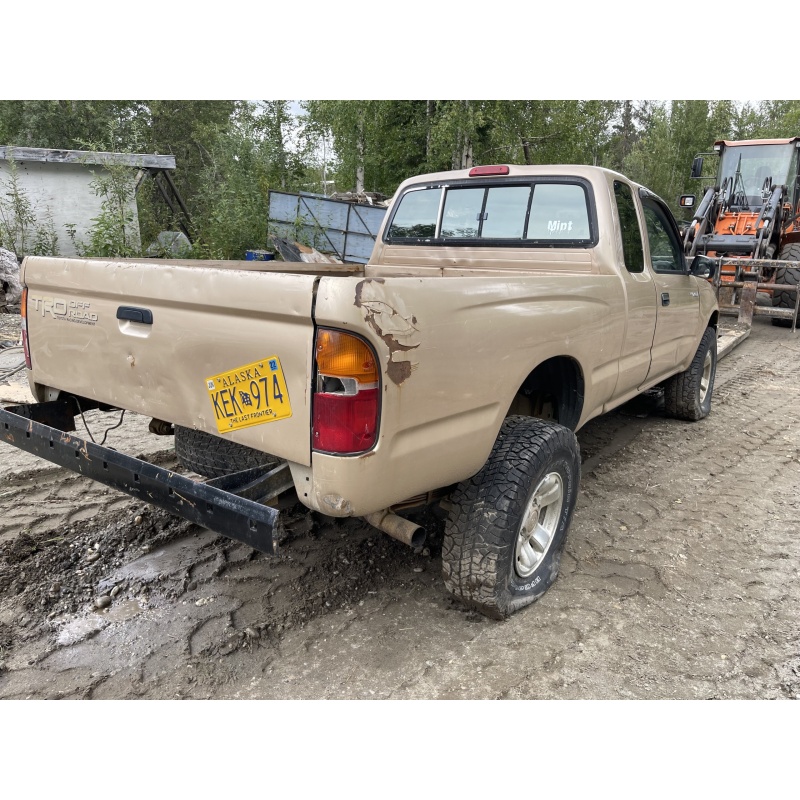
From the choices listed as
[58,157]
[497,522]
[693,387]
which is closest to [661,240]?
[693,387]

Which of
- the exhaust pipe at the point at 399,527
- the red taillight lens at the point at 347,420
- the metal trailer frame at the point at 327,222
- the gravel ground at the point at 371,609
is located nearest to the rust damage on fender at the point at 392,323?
the red taillight lens at the point at 347,420

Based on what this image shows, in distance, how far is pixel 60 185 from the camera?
1419cm

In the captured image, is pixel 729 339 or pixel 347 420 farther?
pixel 729 339

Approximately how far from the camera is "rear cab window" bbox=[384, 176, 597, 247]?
3713 millimetres

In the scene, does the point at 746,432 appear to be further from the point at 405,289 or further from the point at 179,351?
the point at 179,351

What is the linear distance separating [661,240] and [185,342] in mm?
3512

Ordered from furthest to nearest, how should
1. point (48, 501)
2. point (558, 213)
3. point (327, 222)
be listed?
1. point (327, 222)
2. point (558, 213)
3. point (48, 501)

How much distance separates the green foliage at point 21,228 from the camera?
1232 cm

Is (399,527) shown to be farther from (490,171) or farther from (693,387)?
(693,387)

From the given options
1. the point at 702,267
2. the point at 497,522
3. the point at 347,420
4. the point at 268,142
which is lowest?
the point at 497,522

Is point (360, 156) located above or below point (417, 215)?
above

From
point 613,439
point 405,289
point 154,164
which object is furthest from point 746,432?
point 154,164

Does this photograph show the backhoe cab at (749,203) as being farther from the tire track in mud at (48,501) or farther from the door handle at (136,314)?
the door handle at (136,314)

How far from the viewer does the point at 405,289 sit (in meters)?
2.00
